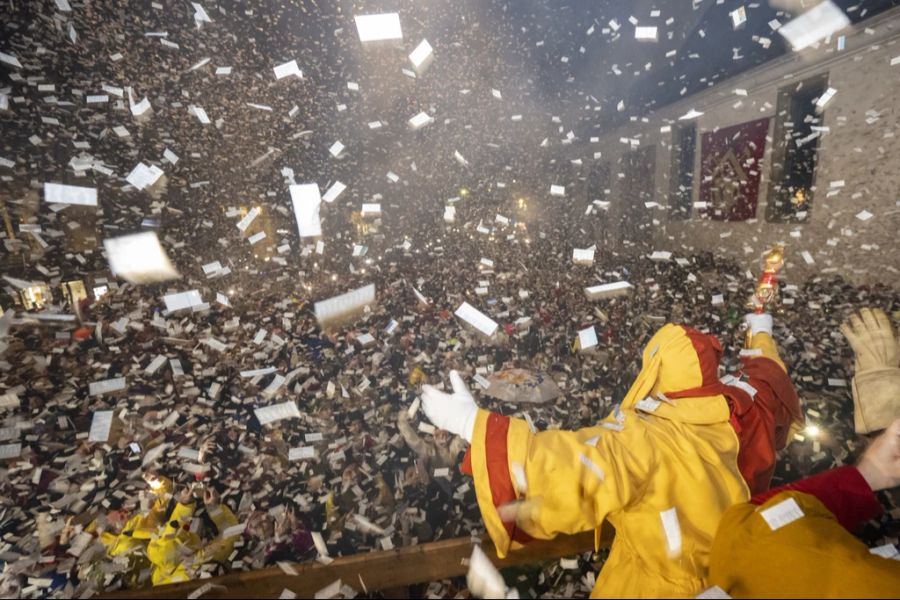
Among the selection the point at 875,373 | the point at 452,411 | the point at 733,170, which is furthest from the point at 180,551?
the point at 733,170

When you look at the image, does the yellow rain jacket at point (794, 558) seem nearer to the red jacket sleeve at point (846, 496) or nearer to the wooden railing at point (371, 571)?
the red jacket sleeve at point (846, 496)

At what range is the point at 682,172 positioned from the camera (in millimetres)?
11398

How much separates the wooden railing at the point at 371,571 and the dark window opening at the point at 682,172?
11427 millimetres

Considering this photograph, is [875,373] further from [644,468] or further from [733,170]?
[733,170]

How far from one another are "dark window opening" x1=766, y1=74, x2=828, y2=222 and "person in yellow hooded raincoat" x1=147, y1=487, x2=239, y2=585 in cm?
1034

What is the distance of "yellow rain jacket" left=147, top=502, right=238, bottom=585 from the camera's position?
240 centimetres

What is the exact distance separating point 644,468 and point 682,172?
1266 cm

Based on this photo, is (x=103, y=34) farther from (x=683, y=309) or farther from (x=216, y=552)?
(x=683, y=309)

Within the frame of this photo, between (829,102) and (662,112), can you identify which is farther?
(662,112)

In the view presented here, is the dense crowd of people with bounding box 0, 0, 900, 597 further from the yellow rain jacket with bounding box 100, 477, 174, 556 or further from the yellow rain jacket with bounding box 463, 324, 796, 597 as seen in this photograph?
the yellow rain jacket with bounding box 463, 324, 796, 597

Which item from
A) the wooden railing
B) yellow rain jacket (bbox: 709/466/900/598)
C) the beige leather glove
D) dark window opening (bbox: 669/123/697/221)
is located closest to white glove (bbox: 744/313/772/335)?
the beige leather glove

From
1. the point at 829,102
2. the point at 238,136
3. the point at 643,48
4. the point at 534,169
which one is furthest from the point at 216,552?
the point at 534,169

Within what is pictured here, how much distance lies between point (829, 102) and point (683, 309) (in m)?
5.13

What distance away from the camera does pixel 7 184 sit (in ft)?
20.6
